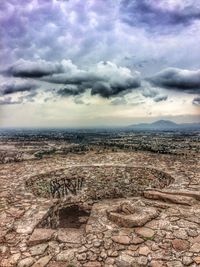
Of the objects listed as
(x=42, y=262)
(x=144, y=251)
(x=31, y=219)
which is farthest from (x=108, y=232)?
(x=31, y=219)

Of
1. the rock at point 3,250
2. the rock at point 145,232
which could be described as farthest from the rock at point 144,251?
the rock at point 3,250

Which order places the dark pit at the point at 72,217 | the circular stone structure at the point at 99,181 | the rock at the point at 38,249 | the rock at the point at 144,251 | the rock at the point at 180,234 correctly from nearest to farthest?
the rock at the point at 144,251, the rock at the point at 38,249, the rock at the point at 180,234, the dark pit at the point at 72,217, the circular stone structure at the point at 99,181

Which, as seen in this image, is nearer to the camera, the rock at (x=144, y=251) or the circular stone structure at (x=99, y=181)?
the rock at (x=144, y=251)

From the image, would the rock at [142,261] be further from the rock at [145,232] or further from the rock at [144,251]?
the rock at [145,232]

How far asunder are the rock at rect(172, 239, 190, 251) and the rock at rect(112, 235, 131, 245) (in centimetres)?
106

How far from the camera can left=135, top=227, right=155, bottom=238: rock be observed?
7.03m

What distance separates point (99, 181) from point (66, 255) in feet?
26.4

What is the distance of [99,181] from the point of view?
563 inches

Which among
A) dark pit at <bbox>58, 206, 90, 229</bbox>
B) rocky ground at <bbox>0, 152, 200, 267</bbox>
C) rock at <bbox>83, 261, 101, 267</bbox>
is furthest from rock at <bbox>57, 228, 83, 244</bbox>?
dark pit at <bbox>58, 206, 90, 229</bbox>

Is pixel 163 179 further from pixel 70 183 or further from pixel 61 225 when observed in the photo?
pixel 61 225

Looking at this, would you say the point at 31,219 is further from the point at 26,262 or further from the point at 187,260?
the point at 187,260

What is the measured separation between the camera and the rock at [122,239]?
675 centimetres

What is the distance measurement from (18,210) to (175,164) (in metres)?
9.42

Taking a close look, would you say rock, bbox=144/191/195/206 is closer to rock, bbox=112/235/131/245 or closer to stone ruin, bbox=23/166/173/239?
stone ruin, bbox=23/166/173/239
